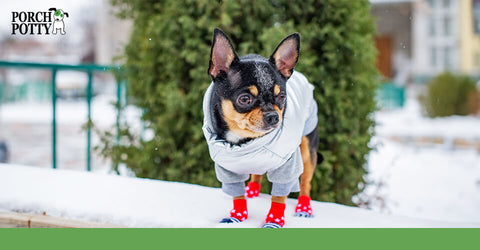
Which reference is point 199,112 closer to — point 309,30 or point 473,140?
point 309,30

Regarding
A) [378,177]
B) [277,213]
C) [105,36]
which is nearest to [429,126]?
[378,177]

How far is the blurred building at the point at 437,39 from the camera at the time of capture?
49.6 ft

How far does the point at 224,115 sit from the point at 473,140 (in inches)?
267

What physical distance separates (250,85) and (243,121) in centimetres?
13

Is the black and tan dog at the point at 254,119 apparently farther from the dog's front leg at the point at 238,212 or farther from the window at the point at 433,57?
the window at the point at 433,57

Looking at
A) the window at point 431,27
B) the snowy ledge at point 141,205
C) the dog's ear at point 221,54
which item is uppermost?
the window at point 431,27

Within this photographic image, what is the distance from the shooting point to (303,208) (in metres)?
1.86

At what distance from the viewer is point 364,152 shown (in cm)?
247

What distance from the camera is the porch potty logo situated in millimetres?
2072

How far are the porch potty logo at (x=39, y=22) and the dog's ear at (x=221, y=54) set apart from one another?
3.64 ft

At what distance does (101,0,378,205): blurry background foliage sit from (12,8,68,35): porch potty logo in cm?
59

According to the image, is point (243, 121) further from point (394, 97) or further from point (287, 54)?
point (394, 97)

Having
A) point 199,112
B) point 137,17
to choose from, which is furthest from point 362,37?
point 137,17

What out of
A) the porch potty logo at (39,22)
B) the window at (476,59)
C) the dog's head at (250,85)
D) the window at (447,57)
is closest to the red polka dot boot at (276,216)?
the dog's head at (250,85)
